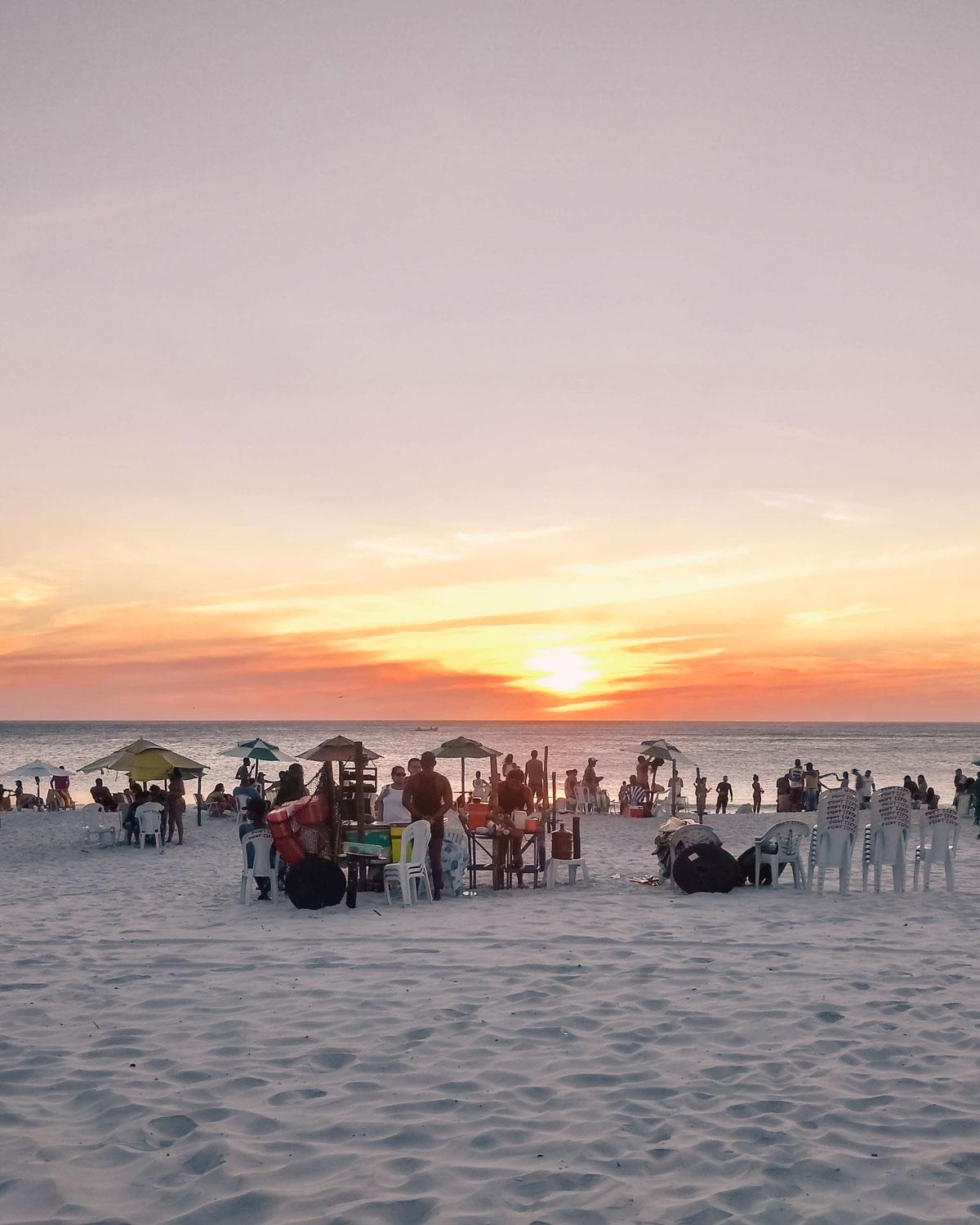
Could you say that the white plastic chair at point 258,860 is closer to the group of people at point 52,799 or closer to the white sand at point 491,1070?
the white sand at point 491,1070

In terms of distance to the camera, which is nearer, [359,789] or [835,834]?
[835,834]

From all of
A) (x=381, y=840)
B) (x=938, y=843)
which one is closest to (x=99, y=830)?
A: (x=381, y=840)

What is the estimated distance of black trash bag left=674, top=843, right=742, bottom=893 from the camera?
1131 centimetres

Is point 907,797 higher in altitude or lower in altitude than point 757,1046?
higher

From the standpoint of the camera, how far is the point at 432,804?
11406 mm

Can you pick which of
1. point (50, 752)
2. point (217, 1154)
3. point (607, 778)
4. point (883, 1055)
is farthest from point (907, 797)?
point (50, 752)

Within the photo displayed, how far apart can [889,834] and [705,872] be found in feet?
7.19

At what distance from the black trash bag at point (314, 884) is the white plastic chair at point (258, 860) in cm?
53

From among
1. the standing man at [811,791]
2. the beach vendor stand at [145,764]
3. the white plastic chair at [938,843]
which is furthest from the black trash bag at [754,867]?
the standing man at [811,791]

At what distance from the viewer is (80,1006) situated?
6543mm

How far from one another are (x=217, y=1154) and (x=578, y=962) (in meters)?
3.87

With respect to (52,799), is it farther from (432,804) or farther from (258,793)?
(432,804)

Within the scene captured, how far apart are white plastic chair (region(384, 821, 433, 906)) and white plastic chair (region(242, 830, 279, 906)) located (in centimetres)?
122

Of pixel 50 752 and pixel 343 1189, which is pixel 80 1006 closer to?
pixel 343 1189
